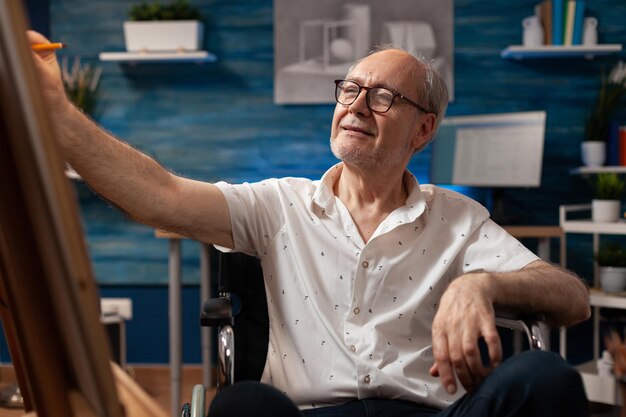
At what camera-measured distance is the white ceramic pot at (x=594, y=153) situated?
11.5 ft

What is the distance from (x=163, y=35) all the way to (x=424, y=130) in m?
2.21

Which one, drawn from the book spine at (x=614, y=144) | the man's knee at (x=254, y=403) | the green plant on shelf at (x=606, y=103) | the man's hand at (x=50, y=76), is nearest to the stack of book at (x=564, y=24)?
the green plant on shelf at (x=606, y=103)

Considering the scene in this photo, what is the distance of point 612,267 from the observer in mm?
3123

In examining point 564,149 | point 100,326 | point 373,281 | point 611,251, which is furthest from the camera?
point 564,149

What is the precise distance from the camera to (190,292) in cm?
386

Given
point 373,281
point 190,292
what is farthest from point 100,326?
point 190,292

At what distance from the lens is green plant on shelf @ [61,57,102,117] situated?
3764 mm

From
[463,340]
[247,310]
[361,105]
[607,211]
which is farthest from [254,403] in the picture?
[607,211]

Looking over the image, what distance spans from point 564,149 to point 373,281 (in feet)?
7.99

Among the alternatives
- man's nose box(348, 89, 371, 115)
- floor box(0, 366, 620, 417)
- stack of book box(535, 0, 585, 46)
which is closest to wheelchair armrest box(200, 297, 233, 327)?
man's nose box(348, 89, 371, 115)

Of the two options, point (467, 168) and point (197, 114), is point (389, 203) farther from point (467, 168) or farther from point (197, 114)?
point (197, 114)

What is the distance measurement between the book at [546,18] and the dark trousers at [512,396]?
2731 millimetres

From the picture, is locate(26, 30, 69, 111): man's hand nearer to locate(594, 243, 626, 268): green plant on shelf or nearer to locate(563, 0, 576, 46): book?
locate(594, 243, 626, 268): green plant on shelf

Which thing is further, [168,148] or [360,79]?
[168,148]
